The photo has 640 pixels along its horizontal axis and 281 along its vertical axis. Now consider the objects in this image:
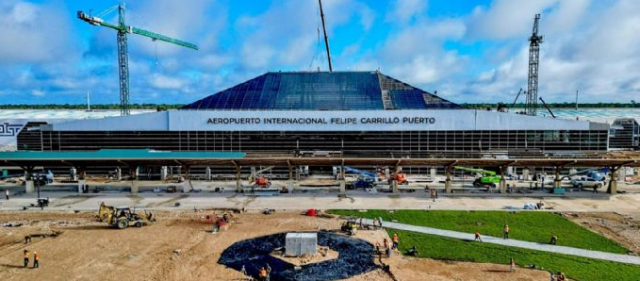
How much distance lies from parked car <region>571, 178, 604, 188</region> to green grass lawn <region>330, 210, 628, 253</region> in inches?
760

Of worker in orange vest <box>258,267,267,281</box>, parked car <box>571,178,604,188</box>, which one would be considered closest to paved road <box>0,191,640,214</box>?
parked car <box>571,178,604,188</box>

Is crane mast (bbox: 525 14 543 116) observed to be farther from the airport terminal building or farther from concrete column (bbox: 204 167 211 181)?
concrete column (bbox: 204 167 211 181)

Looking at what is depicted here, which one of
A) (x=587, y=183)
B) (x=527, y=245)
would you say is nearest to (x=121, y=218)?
(x=527, y=245)

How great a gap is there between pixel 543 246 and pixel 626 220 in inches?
618

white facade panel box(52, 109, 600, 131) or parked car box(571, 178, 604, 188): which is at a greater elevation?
white facade panel box(52, 109, 600, 131)

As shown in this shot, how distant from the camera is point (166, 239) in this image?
32781 millimetres

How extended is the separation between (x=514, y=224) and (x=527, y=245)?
664cm

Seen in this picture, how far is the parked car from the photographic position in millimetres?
55037

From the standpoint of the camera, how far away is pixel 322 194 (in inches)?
2029

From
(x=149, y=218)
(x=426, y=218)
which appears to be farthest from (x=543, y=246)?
(x=149, y=218)

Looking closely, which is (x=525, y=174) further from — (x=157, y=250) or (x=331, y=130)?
(x=157, y=250)

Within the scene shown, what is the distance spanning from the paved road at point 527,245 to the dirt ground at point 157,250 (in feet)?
11.8

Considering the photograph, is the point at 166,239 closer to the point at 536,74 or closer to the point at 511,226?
the point at 511,226

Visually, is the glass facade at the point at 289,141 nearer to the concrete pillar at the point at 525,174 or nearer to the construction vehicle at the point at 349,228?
the concrete pillar at the point at 525,174
